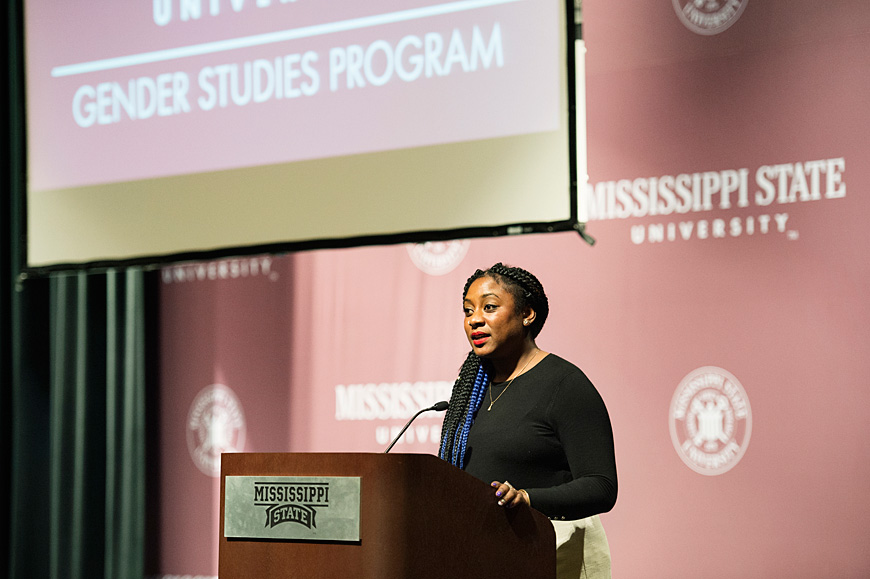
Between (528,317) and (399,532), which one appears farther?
(528,317)

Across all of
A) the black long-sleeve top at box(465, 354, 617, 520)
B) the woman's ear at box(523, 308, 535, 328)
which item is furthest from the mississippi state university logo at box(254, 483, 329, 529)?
the woman's ear at box(523, 308, 535, 328)

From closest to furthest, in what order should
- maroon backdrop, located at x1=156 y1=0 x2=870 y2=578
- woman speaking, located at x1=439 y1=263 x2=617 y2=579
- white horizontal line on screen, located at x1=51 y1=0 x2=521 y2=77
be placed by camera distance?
woman speaking, located at x1=439 y1=263 x2=617 y2=579, maroon backdrop, located at x1=156 y1=0 x2=870 y2=578, white horizontal line on screen, located at x1=51 y1=0 x2=521 y2=77

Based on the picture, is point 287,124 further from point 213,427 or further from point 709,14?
point 709,14

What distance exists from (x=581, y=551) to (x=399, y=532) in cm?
70

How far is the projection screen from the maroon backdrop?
27 centimetres

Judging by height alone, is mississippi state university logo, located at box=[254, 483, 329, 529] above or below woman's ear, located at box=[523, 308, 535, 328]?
below

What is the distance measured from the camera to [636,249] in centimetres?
300

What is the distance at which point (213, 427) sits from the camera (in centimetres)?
380

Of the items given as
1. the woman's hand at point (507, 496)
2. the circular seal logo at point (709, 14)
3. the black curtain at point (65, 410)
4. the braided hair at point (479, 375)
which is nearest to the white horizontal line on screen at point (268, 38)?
the black curtain at point (65, 410)

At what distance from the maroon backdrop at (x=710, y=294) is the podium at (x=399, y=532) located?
4.37 feet

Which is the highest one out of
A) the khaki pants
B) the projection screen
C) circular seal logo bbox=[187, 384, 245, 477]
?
the projection screen

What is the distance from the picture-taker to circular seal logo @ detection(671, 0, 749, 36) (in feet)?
9.46

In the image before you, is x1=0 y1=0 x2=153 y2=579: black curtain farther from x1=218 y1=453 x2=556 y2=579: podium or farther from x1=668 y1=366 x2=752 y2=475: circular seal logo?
x1=218 y1=453 x2=556 y2=579: podium

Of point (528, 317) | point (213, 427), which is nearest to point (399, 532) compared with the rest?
point (528, 317)
